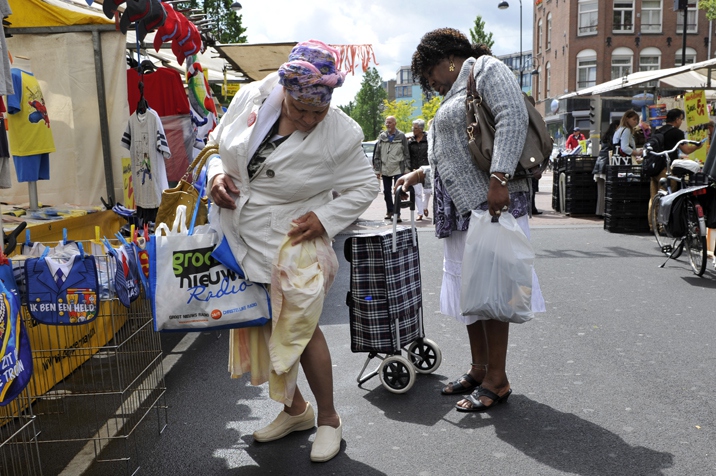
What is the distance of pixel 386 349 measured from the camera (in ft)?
14.0

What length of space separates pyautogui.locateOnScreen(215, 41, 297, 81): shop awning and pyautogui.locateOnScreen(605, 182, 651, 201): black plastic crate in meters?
5.74

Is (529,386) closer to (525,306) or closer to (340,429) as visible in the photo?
(525,306)

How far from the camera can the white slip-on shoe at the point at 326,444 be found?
11.1ft

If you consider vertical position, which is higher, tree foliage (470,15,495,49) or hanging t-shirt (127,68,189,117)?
tree foliage (470,15,495,49)

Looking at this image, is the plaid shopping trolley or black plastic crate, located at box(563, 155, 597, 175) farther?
black plastic crate, located at box(563, 155, 597, 175)

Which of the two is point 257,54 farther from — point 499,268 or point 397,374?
point 499,268

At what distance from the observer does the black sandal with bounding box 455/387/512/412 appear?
4.02m

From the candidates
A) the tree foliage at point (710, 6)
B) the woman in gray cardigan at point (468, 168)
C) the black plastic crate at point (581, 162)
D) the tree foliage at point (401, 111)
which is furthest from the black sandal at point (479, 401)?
the tree foliage at point (401, 111)

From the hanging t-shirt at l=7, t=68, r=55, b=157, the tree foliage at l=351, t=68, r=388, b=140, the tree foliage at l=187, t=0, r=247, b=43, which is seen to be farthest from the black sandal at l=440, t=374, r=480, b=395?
the tree foliage at l=351, t=68, r=388, b=140

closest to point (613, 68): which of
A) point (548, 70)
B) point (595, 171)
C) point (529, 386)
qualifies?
point (548, 70)

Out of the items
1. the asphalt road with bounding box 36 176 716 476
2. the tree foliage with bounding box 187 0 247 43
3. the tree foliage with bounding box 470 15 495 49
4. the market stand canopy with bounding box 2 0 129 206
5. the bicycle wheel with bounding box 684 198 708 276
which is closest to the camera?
the asphalt road with bounding box 36 176 716 476

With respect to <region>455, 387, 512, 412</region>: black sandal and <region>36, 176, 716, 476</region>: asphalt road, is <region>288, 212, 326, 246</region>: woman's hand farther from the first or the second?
<region>455, 387, 512, 412</region>: black sandal

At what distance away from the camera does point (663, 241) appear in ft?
31.4

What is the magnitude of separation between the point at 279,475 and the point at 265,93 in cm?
183
